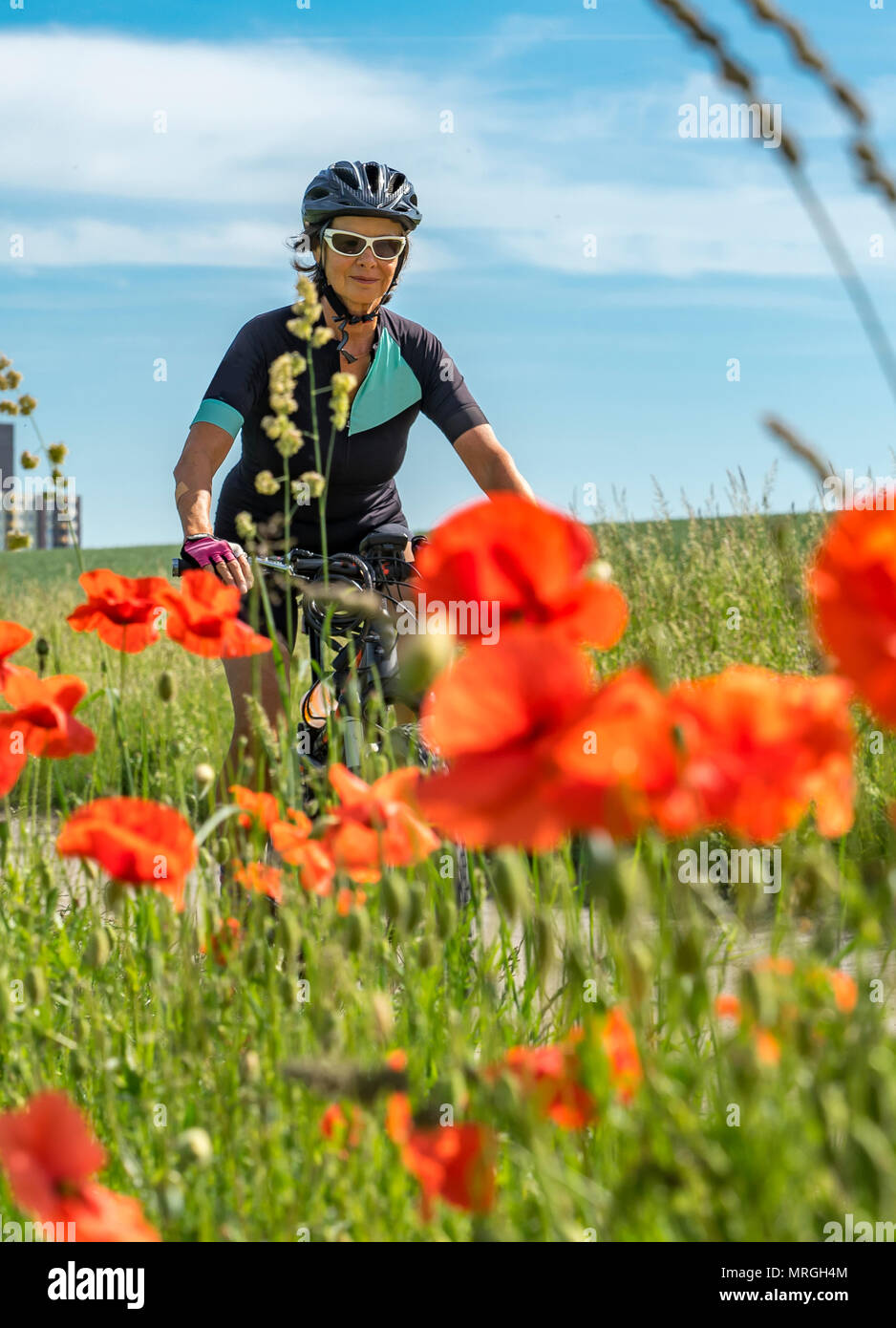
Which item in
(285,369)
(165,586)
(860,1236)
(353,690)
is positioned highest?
(285,369)

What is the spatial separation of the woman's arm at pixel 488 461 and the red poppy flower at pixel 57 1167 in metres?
2.95

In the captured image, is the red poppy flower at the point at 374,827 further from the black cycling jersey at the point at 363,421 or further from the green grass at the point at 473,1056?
the black cycling jersey at the point at 363,421

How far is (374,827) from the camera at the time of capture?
144 cm

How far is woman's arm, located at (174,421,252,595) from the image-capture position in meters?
3.15

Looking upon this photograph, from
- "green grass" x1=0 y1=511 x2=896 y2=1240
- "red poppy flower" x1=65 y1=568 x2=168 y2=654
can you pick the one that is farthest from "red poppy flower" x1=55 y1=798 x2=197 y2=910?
"red poppy flower" x1=65 y1=568 x2=168 y2=654

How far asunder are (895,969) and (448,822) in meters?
2.92

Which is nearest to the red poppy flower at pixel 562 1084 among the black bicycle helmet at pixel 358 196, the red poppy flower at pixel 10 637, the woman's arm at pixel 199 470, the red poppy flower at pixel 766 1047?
the red poppy flower at pixel 766 1047

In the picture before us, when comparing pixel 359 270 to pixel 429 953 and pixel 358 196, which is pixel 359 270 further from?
pixel 429 953

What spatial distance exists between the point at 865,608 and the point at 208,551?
193 centimetres

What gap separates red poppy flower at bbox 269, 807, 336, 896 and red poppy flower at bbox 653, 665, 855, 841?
729mm

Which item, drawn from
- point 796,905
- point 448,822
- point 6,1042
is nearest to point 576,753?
point 448,822

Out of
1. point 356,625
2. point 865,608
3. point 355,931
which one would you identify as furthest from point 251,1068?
point 356,625

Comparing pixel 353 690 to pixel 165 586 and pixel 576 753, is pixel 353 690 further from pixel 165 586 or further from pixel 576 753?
pixel 576 753
